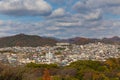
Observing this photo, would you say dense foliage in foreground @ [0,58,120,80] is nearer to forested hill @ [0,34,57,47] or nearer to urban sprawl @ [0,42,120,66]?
urban sprawl @ [0,42,120,66]

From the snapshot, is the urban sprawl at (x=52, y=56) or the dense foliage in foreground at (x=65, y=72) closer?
the dense foliage in foreground at (x=65, y=72)

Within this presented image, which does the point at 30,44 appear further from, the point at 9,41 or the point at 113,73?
the point at 113,73

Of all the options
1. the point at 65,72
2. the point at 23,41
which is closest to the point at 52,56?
the point at 65,72

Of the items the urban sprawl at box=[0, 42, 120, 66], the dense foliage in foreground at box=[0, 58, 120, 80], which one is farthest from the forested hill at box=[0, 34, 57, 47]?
the dense foliage in foreground at box=[0, 58, 120, 80]

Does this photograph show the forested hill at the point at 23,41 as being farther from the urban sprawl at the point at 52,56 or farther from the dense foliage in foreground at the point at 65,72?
the dense foliage in foreground at the point at 65,72

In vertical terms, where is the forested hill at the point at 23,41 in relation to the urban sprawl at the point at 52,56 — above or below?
above

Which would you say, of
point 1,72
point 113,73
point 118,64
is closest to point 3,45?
point 118,64

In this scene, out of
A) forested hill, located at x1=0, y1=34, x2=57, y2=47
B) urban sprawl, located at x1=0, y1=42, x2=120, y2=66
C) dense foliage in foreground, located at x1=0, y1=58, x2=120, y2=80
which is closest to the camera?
dense foliage in foreground, located at x1=0, y1=58, x2=120, y2=80

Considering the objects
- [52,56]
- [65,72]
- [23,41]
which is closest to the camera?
[65,72]

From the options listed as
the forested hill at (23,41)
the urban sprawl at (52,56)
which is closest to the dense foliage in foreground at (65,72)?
the urban sprawl at (52,56)

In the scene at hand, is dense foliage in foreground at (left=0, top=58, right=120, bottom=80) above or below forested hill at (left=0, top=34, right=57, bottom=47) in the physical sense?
below

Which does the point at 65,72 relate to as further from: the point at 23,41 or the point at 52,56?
the point at 23,41
